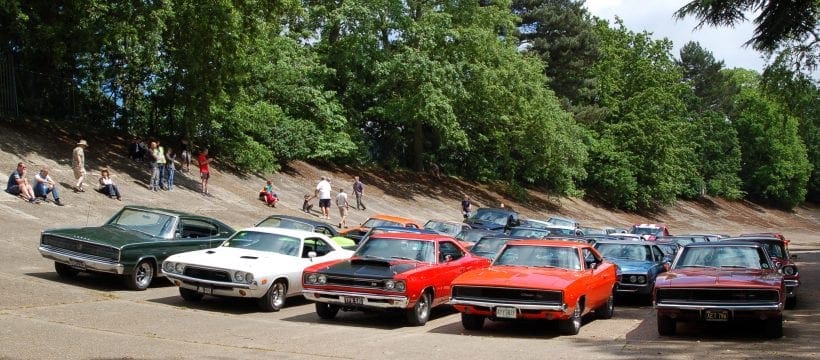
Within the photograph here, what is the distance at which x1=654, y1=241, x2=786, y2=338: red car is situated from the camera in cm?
1100

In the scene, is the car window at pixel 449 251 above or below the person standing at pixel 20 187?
below

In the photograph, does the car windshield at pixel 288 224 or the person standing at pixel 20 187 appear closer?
the car windshield at pixel 288 224

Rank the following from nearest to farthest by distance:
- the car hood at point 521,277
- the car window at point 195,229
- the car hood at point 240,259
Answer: the car hood at point 521,277, the car hood at point 240,259, the car window at point 195,229

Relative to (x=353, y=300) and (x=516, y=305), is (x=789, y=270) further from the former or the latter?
(x=353, y=300)

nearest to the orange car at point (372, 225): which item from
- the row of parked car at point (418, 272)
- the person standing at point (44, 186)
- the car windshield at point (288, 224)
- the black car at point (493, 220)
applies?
the car windshield at point (288, 224)

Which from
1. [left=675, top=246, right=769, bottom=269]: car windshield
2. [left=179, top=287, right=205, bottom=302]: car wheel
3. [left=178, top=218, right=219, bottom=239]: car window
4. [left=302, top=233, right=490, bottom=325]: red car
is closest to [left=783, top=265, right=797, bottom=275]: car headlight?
[left=675, top=246, right=769, bottom=269]: car windshield

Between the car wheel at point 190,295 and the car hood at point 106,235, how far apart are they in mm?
1431

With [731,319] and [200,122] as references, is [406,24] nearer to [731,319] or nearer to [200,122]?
[200,122]

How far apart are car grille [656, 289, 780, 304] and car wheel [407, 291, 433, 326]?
3717 millimetres

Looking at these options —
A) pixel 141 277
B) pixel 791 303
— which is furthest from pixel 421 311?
pixel 791 303

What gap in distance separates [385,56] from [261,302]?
3277cm

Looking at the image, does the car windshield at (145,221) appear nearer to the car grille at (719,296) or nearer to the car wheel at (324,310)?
the car wheel at (324,310)

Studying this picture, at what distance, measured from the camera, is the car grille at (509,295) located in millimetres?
11258

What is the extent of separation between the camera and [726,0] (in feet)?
51.4
